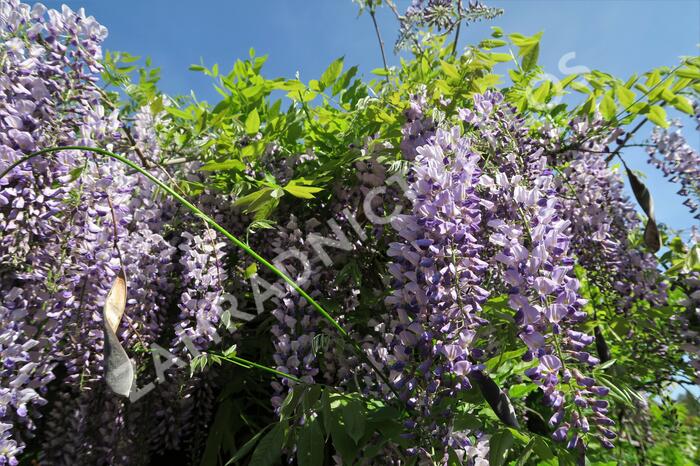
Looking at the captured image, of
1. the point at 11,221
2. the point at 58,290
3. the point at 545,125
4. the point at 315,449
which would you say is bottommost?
the point at 315,449

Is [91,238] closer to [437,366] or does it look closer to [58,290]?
[58,290]

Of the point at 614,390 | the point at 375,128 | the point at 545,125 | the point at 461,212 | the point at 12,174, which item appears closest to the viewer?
the point at 614,390

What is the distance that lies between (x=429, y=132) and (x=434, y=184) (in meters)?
0.46

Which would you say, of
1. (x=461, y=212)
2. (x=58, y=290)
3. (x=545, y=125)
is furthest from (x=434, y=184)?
(x=58, y=290)

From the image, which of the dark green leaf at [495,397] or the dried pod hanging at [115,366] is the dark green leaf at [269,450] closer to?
the dried pod hanging at [115,366]

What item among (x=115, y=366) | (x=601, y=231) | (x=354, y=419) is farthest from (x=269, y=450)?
(x=601, y=231)

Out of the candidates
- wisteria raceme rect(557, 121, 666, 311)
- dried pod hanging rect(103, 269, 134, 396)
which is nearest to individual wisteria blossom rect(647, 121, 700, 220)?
wisteria raceme rect(557, 121, 666, 311)

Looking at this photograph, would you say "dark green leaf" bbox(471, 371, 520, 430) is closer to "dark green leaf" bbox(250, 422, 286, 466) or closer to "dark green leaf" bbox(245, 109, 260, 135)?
"dark green leaf" bbox(250, 422, 286, 466)

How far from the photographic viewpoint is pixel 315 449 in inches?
58.2

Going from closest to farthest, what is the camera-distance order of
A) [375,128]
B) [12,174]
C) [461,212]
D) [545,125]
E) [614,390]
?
[614,390] < [461,212] < [12,174] < [375,128] < [545,125]

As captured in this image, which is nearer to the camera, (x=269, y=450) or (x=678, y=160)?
(x=269, y=450)

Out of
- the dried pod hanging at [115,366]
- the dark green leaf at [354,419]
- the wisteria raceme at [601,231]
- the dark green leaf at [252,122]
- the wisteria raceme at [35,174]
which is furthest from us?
the wisteria raceme at [601,231]

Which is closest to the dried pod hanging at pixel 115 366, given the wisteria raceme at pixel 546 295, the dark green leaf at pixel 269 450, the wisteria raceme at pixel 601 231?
the dark green leaf at pixel 269 450

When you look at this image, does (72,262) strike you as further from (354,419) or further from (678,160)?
(678,160)
